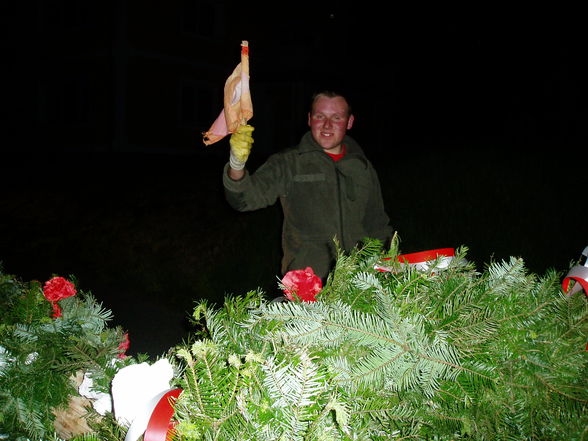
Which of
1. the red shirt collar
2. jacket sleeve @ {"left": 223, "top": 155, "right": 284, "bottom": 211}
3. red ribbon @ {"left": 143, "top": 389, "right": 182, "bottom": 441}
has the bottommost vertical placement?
red ribbon @ {"left": 143, "top": 389, "right": 182, "bottom": 441}

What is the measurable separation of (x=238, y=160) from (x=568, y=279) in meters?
1.55

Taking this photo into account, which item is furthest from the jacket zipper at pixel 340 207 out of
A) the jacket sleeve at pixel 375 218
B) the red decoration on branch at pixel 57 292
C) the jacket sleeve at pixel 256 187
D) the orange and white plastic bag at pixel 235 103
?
the red decoration on branch at pixel 57 292

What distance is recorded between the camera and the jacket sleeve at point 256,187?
101 inches

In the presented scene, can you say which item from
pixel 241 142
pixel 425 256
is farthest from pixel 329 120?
pixel 425 256

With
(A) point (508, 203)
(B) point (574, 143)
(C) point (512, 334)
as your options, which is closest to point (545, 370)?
(C) point (512, 334)

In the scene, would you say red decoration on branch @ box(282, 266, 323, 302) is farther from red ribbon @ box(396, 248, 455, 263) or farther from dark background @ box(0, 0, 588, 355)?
dark background @ box(0, 0, 588, 355)

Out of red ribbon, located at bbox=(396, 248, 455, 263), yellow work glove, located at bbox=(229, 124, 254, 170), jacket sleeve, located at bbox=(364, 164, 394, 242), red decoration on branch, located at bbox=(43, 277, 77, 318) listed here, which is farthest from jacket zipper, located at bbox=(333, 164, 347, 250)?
red decoration on branch, located at bbox=(43, 277, 77, 318)

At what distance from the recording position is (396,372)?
3.26 ft

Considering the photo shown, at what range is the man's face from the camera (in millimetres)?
2902

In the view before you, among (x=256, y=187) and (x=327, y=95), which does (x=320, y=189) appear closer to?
(x=256, y=187)

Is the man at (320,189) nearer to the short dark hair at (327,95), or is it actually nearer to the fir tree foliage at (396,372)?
the short dark hair at (327,95)

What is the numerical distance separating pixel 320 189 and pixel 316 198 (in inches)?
2.5

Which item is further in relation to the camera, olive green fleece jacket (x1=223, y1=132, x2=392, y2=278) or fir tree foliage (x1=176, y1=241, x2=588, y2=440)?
olive green fleece jacket (x1=223, y1=132, x2=392, y2=278)

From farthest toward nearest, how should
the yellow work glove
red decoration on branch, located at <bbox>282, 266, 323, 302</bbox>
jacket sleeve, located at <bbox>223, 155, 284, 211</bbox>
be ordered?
1. jacket sleeve, located at <bbox>223, 155, 284, 211</bbox>
2. the yellow work glove
3. red decoration on branch, located at <bbox>282, 266, 323, 302</bbox>
